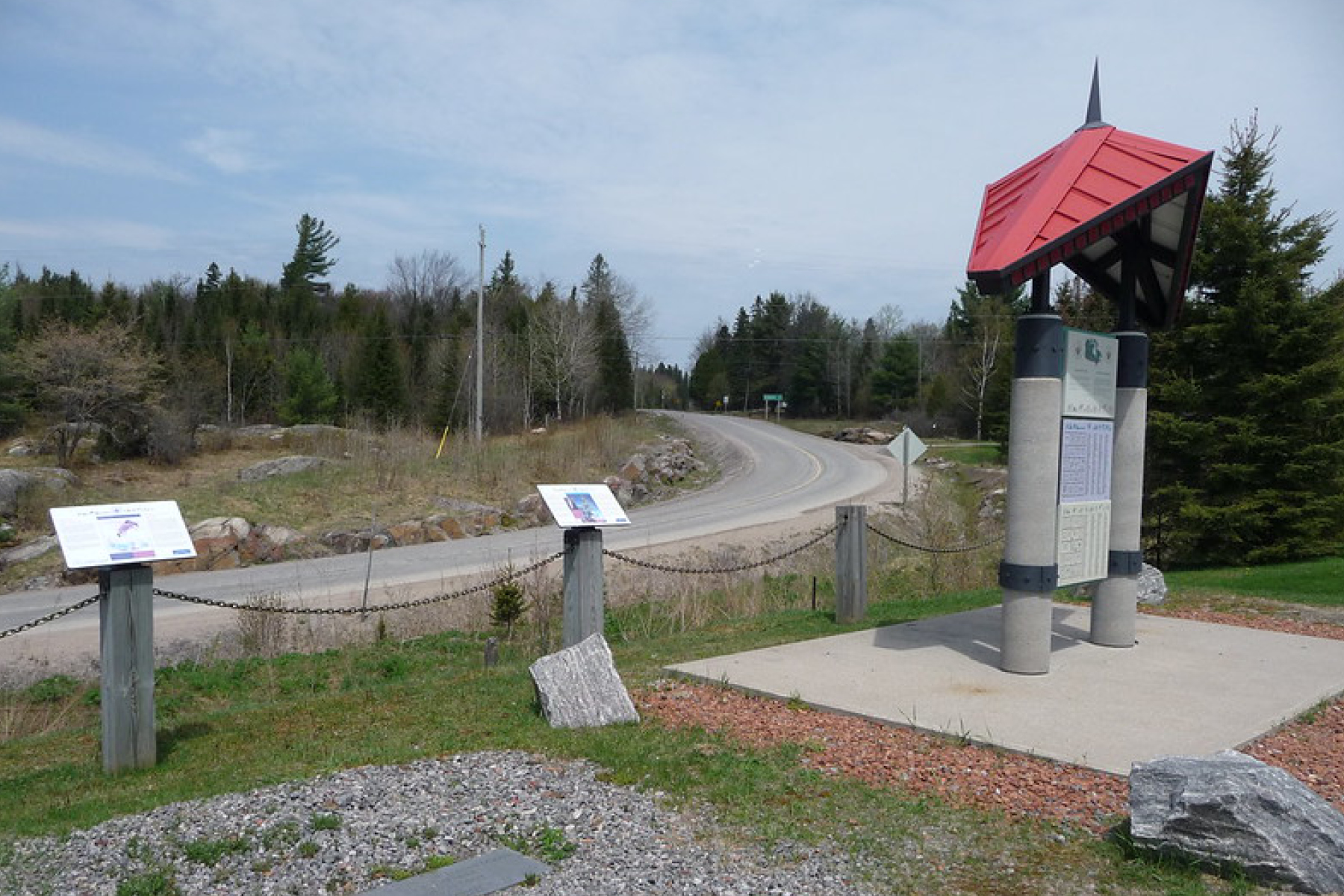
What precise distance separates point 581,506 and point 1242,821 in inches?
212

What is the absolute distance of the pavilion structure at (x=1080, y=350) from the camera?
25.3ft

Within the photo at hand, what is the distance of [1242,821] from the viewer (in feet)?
14.2

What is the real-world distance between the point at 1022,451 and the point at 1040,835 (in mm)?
3833

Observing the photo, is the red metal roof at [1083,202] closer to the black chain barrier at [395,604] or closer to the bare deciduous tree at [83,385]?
the black chain barrier at [395,604]

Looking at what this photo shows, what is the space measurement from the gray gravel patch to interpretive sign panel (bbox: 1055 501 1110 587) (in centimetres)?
474

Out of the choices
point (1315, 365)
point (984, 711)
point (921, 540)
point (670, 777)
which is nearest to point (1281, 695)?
point (984, 711)

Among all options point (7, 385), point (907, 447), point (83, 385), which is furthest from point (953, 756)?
point (7, 385)

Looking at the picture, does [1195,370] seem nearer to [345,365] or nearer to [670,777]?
[670,777]

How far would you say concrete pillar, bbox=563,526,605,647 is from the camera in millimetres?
8578

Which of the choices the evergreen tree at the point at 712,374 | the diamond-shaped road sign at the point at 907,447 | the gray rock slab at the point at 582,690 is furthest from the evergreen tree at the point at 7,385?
the evergreen tree at the point at 712,374

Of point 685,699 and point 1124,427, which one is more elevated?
point 1124,427

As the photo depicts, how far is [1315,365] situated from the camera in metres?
17.2

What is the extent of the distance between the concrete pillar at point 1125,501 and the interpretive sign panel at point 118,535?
757 centimetres

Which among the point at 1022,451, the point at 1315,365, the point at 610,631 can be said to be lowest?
the point at 610,631
